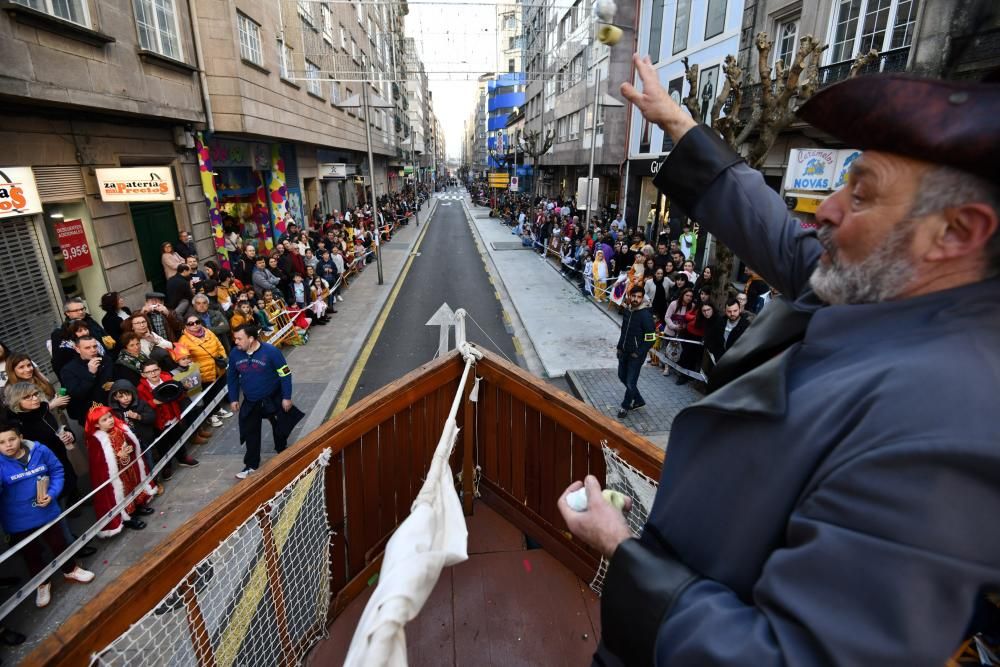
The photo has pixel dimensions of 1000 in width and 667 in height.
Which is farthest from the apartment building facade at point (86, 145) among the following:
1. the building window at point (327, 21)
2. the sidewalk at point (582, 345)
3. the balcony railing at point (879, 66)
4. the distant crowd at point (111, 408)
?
the balcony railing at point (879, 66)

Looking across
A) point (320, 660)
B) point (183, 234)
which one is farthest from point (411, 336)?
point (320, 660)

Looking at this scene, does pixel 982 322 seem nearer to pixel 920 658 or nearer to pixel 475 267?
pixel 920 658

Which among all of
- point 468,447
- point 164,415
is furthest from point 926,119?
point 164,415

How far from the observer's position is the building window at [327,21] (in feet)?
67.5

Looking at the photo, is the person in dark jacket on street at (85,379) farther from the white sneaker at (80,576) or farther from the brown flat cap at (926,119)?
the brown flat cap at (926,119)

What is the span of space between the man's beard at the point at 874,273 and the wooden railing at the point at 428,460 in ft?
4.36

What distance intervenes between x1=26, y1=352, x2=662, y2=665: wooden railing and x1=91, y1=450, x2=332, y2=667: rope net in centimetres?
10

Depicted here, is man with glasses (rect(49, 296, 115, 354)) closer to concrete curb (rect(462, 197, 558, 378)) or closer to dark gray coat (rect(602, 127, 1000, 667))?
concrete curb (rect(462, 197, 558, 378))

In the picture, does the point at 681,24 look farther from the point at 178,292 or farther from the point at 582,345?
the point at 178,292

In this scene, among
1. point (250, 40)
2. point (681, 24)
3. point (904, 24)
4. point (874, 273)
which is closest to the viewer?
point (874, 273)

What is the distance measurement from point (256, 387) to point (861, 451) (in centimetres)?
594

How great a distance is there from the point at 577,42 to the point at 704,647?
1240 inches

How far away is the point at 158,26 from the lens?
10305mm

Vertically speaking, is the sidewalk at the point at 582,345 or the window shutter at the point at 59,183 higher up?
the window shutter at the point at 59,183
